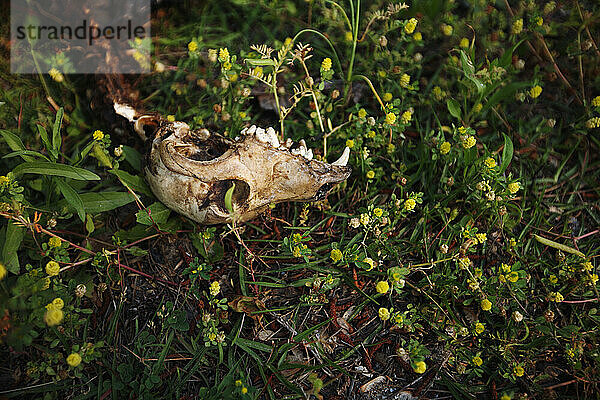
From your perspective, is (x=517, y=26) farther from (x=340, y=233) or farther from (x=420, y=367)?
(x=420, y=367)

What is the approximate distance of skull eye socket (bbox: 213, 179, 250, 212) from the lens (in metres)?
2.58

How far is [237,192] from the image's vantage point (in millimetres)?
2623

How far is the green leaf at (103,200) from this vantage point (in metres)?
2.77

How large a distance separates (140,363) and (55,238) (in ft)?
2.94

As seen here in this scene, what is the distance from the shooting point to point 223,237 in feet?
9.59

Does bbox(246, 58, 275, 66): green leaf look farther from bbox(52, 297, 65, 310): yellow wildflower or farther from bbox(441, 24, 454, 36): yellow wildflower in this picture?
bbox(52, 297, 65, 310): yellow wildflower

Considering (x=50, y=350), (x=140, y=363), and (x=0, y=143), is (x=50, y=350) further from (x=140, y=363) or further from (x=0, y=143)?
(x=0, y=143)

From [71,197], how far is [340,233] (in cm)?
170

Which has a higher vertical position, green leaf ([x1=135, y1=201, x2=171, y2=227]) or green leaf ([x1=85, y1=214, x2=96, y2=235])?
green leaf ([x1=135, y1=201, x2=171, y2=227])

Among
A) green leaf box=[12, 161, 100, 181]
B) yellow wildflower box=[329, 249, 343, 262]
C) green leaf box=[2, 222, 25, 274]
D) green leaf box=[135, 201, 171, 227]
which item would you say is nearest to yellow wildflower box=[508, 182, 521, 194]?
yellow wildflower box=[329, 249, 343, 262]

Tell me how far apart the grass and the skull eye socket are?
0.38 metres

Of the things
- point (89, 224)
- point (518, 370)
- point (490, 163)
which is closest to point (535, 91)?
point (490, 163)

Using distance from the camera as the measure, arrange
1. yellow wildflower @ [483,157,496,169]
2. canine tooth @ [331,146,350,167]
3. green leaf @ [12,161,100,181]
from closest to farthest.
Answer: green leaf @ [12,161,100,181] → yellow wildflower @ [483,157,496,169] → canine tooth @ [331,146,350,167]

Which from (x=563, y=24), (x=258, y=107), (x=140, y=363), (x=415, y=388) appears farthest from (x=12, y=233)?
(x=563, y=24)
